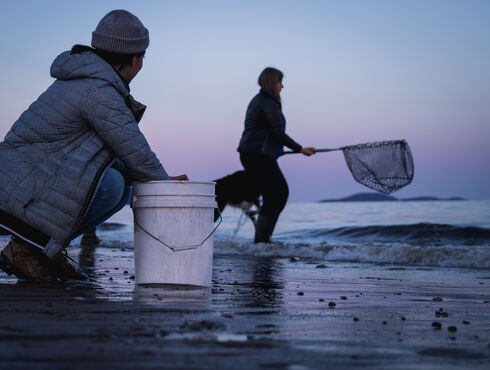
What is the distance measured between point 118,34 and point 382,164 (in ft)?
17.7

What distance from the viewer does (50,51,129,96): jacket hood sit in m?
4.18

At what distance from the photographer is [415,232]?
14.6 m

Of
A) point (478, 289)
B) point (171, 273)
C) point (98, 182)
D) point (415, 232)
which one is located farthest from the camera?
point (415, 232)

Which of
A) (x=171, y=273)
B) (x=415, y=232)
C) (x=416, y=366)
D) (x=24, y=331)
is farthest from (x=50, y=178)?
(x=415, y=232)

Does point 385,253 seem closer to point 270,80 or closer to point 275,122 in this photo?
point 275,122

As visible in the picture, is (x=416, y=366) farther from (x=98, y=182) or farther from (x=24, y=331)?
(x=98, y=182)

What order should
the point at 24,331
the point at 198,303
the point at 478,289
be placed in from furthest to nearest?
1. the point at 478,289
2. the point at 198,303
3. the point at 24,331

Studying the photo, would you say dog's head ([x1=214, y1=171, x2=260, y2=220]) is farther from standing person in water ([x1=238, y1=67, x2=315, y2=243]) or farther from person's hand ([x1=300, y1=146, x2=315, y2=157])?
person's hand ([x1=300, y1=146, x2=315, y2=157])

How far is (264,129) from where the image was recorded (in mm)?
9492

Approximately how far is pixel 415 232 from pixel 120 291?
37.8 ft

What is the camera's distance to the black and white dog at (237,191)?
33.7 feet

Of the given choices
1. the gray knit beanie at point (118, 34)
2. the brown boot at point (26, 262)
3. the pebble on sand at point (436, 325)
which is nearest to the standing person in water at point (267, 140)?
the gray knit beanie at point (118, 34)

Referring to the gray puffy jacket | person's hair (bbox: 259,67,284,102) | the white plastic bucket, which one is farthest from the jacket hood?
person's hair (bbox: 259,67,284,102)

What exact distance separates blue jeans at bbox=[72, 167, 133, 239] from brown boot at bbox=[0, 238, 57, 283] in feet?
0.94
